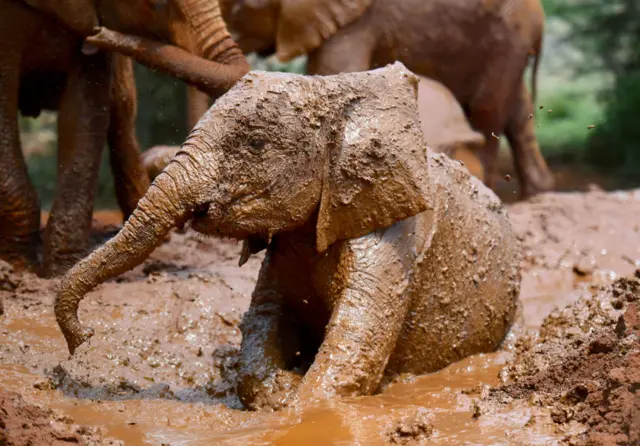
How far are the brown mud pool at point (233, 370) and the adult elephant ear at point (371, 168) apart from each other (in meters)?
0.71

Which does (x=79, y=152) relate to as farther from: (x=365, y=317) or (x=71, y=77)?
(x=365, y=317)

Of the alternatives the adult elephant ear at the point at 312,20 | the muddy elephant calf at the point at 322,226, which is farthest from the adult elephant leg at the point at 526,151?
the muddy elephant calf at the point at 322,226

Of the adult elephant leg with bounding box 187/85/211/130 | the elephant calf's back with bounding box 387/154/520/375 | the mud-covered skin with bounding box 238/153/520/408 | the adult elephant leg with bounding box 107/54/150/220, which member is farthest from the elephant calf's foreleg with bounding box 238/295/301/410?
the adult elephant leg with bounding box 187/85/211/130

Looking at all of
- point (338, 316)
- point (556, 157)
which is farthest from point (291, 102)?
point (556, 157)

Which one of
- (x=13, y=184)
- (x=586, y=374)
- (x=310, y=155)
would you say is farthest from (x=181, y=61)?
(x=586, y=374)

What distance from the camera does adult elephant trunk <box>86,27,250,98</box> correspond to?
5469mm

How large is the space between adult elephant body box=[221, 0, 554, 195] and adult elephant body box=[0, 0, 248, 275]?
6.80 feet

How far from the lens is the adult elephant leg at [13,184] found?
591cm

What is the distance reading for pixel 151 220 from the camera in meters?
3.68

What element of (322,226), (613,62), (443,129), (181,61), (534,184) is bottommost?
(613,62)

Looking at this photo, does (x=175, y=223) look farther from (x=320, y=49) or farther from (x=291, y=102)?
(x=320, y=49)

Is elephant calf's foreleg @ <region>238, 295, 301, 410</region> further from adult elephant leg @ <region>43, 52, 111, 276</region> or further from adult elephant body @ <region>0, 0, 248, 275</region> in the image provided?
adult elephant leg @ <region>43, 52, 111, 276</region>

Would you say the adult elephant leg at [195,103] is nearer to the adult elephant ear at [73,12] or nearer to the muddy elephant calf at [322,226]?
the adult elephant ear at [73,12]

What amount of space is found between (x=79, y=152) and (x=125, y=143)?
91 cm
